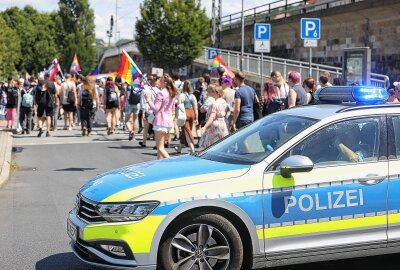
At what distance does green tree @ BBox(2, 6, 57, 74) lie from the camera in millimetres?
82875

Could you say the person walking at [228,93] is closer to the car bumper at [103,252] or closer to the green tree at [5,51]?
the car bumper at [103,252]

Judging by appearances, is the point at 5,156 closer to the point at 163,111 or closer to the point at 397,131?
the point at 163,111

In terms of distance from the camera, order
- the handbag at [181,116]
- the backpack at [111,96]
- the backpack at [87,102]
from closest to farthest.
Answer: the handbag at [181,116] < the backpack at [87,102] < the backpack at [111,96]

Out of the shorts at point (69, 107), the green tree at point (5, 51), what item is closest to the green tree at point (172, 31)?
the green tree at point (5, 51)

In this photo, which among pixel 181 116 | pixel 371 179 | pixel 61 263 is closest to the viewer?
pixel 371 179

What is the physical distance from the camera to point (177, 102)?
13961 millimetres

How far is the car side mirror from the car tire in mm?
598

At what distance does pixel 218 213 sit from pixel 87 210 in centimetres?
106

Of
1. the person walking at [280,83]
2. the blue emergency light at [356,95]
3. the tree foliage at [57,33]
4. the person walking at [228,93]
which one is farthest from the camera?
the tree foliage at [57,33]

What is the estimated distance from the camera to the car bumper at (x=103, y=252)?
464 centimetres

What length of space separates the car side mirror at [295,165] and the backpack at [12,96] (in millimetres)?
16113

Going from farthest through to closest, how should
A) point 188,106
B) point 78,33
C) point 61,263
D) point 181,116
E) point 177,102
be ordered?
point 78,33 → point 188,106 → point 177,102 → point 181,116 → point 61,263

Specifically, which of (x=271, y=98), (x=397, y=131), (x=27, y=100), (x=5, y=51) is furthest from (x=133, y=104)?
(x=397, y=131)

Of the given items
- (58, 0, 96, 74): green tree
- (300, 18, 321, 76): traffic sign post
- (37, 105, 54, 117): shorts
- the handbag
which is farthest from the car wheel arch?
(58, 0, 96, 74): green tree
